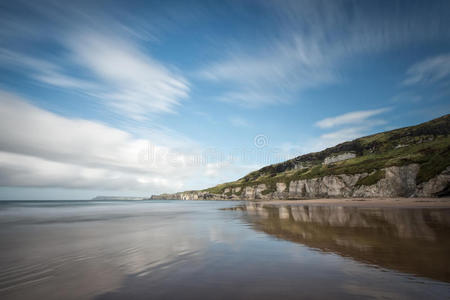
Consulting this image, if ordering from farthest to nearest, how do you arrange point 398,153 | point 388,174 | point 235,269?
point 398,153, point 388,174, point 235,269

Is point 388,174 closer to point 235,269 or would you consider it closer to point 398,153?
point 398,153

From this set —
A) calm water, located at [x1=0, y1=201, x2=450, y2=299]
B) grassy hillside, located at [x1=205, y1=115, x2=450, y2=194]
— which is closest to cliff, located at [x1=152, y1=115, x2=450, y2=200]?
grassy hillside, located at [x1=205, y1=115, x2=450, y2=194]

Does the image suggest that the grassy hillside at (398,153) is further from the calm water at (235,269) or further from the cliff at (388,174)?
the calm water at (235,269)

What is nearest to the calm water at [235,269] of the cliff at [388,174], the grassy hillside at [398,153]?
the cliff at [388,174]

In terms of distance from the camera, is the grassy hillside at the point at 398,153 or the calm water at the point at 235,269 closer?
the calm water at the point at 235,269

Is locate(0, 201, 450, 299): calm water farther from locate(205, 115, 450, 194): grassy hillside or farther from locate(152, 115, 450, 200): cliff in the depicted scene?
locate(205, 115, 450, 194): grassy hillside

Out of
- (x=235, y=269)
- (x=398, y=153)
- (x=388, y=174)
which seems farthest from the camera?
(x=398, y=153)

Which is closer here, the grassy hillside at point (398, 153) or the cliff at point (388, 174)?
the cliff at point (388, 174)

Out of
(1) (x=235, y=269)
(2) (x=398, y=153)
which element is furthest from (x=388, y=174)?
(1) (x=235, y=269)

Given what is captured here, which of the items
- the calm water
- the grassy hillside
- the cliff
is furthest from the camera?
the grassy hillside

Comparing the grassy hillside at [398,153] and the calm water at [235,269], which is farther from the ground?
the grassy hillside at [398,153]

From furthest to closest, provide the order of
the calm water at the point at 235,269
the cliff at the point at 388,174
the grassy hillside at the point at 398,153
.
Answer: the grassy hillside at the point at 398,153
the cliff at the point at 388,174
the calm water at the point at 235,269

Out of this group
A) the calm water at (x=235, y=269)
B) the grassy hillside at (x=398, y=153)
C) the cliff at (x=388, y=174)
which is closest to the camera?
the calm water at (x=235, y=269)

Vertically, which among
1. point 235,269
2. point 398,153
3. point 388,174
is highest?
point 398,153
